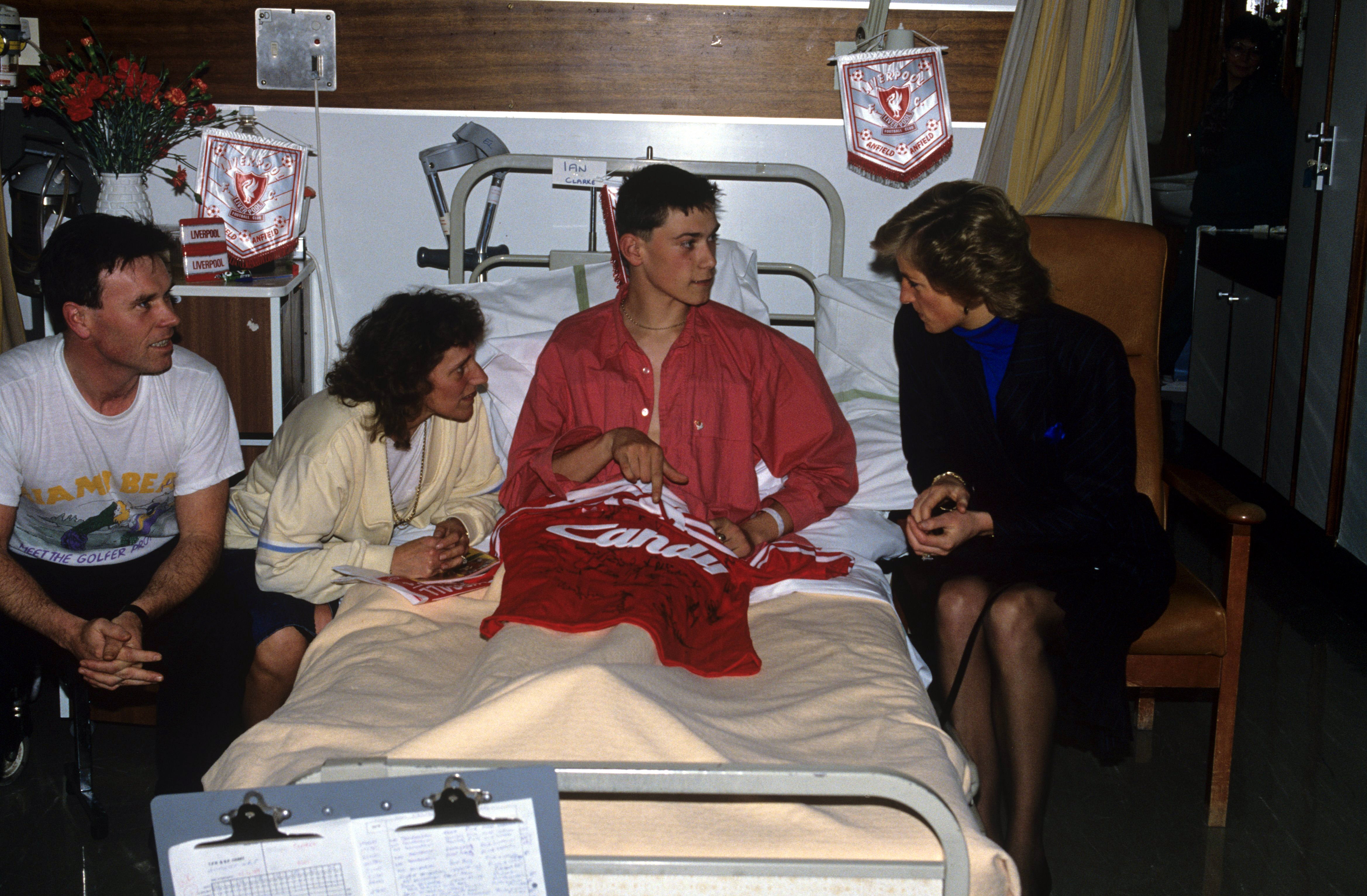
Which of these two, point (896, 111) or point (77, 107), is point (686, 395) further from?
point (77, 107)

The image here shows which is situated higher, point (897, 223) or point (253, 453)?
point (897, 223)

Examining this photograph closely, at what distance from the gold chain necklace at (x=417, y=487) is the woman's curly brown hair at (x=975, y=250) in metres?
1.06

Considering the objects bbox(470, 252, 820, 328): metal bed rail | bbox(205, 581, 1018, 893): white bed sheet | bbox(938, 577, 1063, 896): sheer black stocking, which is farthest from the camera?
bbox(470, 252, 820, 328): metal bed rail

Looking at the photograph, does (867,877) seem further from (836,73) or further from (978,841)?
(836,73)

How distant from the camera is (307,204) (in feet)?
10.9

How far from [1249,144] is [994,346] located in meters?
3.29

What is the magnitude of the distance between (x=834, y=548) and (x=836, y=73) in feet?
4.98

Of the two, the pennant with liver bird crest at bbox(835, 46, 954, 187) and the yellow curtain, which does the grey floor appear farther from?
the pennant with liver bird crest at bbox(835, 46, 954, 187)

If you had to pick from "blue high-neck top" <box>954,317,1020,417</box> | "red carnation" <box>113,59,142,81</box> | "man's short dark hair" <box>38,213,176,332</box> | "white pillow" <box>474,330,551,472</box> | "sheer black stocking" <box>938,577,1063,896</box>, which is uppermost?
"red carnation" <box>113,59,142,81</box>

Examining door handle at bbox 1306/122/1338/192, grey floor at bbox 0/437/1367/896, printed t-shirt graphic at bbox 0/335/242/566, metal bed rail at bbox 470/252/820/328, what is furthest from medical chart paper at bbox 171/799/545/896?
door handle at bbox 1306/122/1338/192

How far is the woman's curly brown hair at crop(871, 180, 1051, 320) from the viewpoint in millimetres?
2283

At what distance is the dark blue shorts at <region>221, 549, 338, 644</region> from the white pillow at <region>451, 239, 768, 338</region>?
33.1 inches

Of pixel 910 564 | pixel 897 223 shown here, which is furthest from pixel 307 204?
pixel 910 564

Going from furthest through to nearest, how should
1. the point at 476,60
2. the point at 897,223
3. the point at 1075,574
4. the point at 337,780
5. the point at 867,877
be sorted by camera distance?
the point at 476,60 → the point at 897,223 → the point at 1075,574 → the point at 867,877 → the point at 337,780
